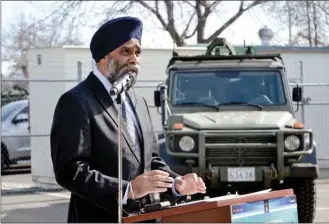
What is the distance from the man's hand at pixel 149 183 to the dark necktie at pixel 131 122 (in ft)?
1.02

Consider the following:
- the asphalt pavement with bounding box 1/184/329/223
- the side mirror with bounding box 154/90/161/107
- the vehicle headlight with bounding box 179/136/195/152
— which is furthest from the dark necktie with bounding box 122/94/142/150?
the side mirror with bounding box 154/90/161/107

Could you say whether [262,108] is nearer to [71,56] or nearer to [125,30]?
[71,56]

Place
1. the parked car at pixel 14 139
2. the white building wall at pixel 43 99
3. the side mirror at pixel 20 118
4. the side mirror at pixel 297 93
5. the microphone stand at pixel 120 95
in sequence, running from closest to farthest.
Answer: the microphone stand at pixel 120 95
the side mirror at pixel 297 93
the white building wall at pixel 43 99
the parked car at pixel 14 139
the side mirror at pixel 20 118

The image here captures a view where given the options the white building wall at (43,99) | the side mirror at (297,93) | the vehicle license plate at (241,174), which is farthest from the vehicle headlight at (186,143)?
the white building wall at (43,99)

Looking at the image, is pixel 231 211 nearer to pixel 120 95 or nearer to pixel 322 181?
pixel 120 95

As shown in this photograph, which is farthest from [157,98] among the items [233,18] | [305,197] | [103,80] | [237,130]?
[233,18]

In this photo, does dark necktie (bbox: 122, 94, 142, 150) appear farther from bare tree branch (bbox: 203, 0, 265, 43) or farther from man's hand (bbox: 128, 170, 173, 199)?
bare tree branch (bbox: 203, 0, 265, 43)

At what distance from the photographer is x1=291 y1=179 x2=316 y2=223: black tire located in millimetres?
8300

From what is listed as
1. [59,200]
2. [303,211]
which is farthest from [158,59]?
[303,211]

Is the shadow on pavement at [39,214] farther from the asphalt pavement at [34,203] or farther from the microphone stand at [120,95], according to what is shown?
the microphone stand at [120,95]

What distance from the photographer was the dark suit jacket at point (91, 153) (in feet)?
10.2

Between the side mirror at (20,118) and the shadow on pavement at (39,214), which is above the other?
the side mirror at (20,118)

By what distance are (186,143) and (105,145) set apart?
5.99 meters

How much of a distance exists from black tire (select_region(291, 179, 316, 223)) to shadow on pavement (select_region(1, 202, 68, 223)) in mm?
3092
